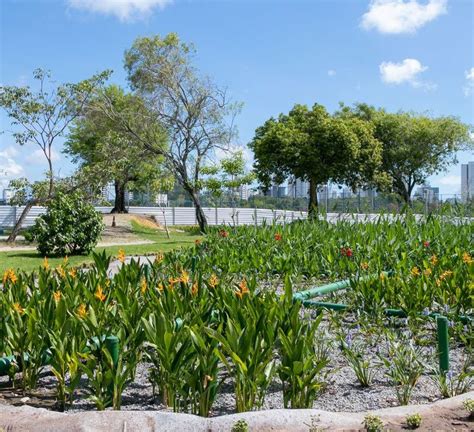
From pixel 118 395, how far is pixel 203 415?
422 mm

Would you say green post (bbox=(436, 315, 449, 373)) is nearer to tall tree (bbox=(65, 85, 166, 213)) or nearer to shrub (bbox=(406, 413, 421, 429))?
shrub (bbox=(406, 413, 421, 429))

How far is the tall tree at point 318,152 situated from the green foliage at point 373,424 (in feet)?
91.7

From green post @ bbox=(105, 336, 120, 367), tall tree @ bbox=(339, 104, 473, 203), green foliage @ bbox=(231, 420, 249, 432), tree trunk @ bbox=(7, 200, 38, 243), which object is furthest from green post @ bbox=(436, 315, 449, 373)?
tall tree @ bbox=(339, 104, 473, 203)

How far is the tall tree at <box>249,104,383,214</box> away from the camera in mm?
30281

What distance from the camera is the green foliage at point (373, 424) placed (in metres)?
2.40

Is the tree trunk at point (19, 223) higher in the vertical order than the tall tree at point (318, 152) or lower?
lower

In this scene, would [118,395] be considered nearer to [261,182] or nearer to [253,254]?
[253,254]

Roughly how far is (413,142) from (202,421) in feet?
130

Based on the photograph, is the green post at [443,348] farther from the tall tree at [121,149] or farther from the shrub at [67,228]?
the tall tree at [121,149]

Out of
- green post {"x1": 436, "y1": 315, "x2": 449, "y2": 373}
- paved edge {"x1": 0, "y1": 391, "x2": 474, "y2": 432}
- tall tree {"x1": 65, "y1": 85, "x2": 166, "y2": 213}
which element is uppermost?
tall tree {"x1": 65, "y1": 85, "x2": 166, "y2": 213}

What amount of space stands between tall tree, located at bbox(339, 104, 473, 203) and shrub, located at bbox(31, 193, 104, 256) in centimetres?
2853

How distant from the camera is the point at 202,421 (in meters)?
2.48

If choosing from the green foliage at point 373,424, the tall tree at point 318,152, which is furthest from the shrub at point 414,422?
the tall tree at point 318,152

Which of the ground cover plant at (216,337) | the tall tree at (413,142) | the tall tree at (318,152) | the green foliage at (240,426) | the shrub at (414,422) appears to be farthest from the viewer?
the tall tree at (413,142)
